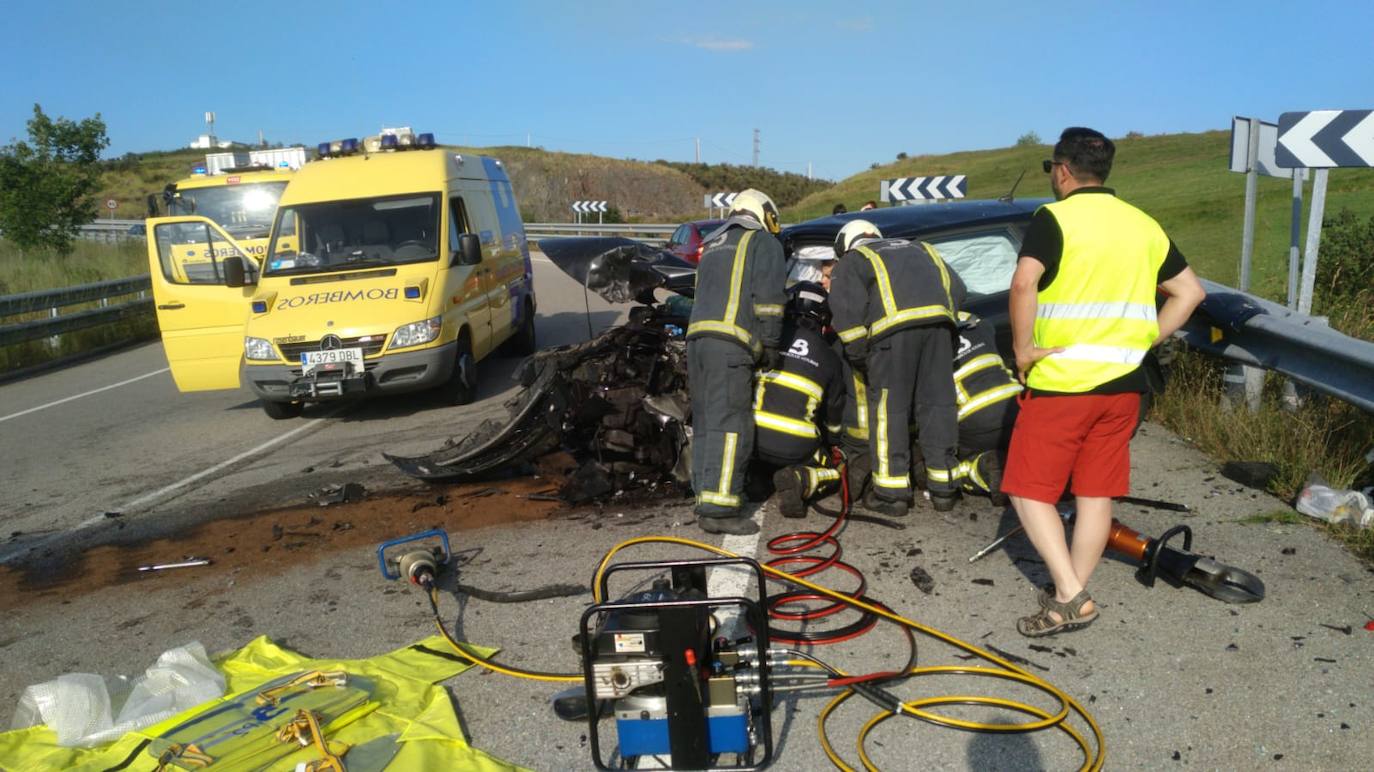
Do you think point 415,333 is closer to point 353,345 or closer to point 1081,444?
point 353,345

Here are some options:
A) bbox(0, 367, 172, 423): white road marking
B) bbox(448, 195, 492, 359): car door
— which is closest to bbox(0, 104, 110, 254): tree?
bbox(0, 367, 172, 423): white road marking

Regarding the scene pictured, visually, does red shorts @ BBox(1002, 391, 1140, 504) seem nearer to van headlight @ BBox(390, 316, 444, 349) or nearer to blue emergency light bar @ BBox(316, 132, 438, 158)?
van headlight @ BBox(390, 316, 444, 349)

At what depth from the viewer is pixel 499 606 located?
15.5ft

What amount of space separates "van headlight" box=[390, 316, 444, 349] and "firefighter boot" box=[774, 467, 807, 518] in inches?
183

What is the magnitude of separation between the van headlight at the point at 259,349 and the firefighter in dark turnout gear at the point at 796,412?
5383 mm

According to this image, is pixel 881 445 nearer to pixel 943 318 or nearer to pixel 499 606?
pixel 943 318

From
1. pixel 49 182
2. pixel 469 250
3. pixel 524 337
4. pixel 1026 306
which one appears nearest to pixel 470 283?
pixel 469 250

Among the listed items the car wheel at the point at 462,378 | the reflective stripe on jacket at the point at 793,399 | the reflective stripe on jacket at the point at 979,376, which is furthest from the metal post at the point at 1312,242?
the car wheel at the point at 462,378

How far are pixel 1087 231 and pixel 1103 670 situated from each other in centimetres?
164

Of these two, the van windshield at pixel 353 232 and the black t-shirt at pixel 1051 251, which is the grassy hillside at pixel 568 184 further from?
the black t-shirt at pixel 1051 251

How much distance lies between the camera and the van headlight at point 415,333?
29.9 feet

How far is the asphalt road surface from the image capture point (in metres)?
3.36

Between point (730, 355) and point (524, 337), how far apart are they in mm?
7608

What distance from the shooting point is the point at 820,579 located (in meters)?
4.79
